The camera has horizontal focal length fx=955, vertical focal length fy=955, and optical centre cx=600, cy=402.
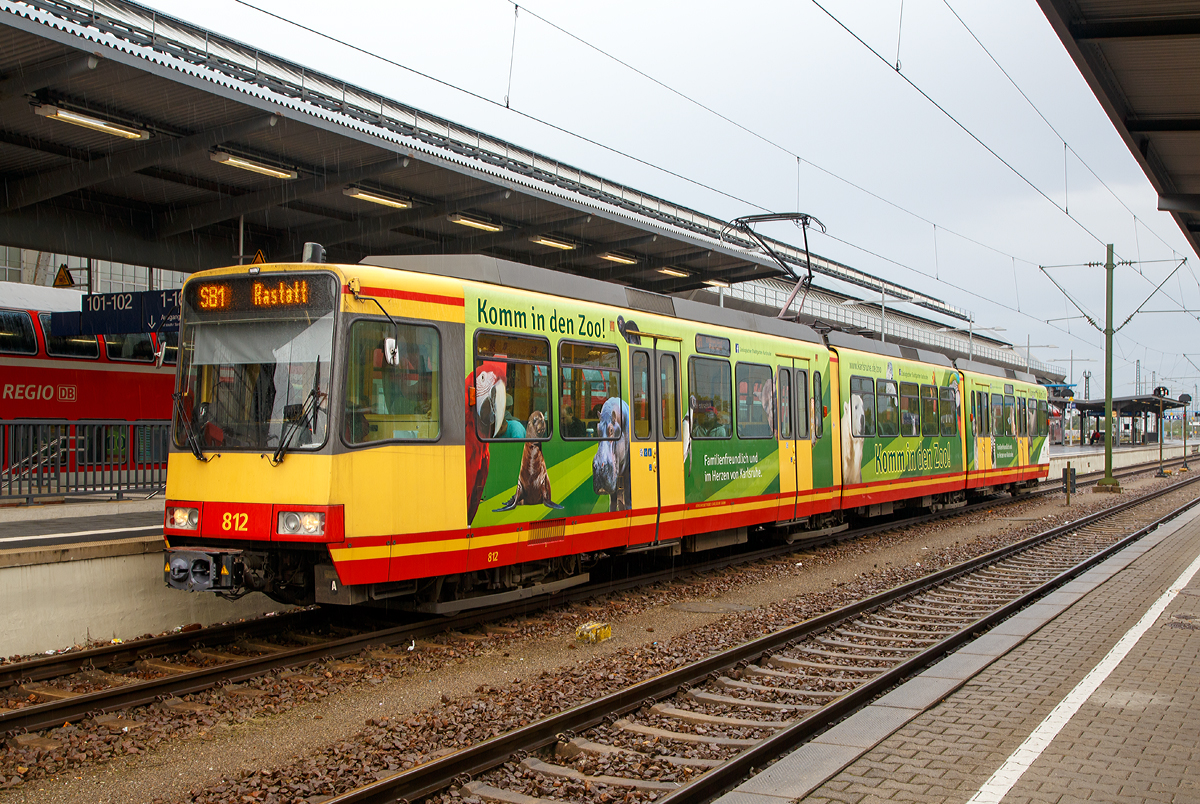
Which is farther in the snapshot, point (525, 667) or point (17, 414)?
point (17, 414)

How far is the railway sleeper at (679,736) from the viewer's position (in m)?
5.79

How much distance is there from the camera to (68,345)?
18.5 m

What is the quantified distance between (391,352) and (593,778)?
4.13 meters

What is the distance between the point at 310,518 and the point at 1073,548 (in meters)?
12.6

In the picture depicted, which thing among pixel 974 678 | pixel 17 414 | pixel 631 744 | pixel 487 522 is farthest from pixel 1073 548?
pixel 17 414

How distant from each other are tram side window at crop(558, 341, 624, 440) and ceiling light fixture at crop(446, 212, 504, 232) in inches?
277

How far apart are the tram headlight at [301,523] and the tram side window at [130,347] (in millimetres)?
13431

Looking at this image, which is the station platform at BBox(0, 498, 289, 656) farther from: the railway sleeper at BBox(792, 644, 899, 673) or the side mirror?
the railway sleeper at BBox(792, 644, 899, 673)

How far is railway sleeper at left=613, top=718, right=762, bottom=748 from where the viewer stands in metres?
5.79

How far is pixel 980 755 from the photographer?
16.8ft

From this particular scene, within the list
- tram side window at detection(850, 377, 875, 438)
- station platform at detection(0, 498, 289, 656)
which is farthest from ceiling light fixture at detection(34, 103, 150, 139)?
tram side window at detection(850, 377, 875, 438)

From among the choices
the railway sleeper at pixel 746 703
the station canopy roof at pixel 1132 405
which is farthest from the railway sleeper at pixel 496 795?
the station canopy roof at pixel 1132 405

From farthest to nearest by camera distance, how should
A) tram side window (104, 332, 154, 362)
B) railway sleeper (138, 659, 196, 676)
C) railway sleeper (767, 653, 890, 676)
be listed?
tram side window (104, 332, 154, 362), railway sleeper (767, 653, 890, 676), railway sleeper (138, 659, 196, 676)

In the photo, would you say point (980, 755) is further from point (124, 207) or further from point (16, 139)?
point (124, 207)
